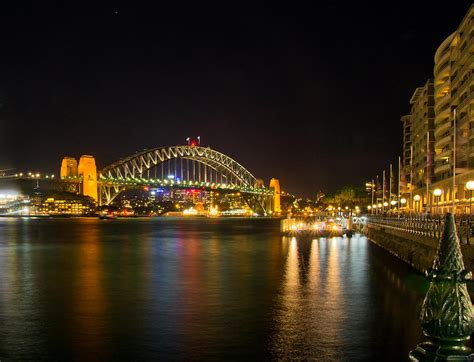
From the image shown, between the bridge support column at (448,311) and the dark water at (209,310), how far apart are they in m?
7.63

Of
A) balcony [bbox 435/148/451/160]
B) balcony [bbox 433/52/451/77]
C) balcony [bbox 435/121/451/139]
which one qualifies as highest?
balcony [bbox 433/52/451/77]

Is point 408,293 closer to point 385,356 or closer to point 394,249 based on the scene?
point 385,356

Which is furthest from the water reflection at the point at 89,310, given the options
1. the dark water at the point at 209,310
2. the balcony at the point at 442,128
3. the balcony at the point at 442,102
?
the balcony at the point at 442,102

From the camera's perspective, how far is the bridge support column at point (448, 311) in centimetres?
452

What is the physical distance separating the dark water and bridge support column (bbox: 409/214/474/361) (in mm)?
7633

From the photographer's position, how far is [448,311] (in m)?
4.51

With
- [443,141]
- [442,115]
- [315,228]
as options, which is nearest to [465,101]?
[443,141]

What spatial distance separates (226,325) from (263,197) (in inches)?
6845

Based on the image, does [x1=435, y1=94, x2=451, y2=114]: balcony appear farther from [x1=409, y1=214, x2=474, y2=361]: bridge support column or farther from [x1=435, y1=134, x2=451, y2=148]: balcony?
[x1=409, y1=214, x2=474, y2=361]: bridge support column

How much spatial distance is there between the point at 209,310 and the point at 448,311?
13316mm

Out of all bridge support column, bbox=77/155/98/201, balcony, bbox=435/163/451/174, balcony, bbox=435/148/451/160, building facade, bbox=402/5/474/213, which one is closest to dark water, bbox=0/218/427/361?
building facade, bbox=402/5/474/213

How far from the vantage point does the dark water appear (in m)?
12.7

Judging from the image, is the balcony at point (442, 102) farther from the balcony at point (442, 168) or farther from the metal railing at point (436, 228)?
the metal railing at point (436, 228)

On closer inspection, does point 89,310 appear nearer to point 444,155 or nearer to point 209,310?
point 209,310
